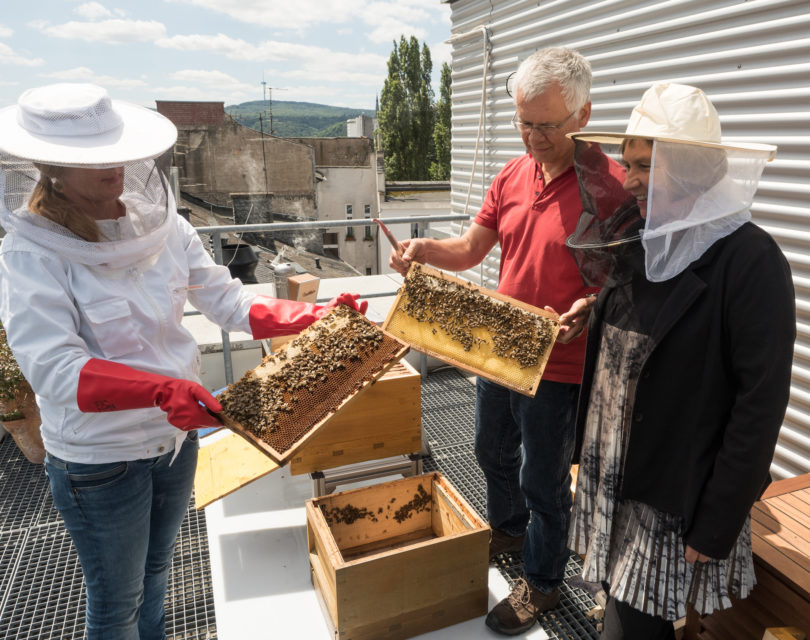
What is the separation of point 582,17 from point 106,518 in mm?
4252

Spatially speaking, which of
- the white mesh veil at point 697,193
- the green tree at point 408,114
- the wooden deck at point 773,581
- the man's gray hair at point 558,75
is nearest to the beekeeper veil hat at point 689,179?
the white mesh veil at point 697,193

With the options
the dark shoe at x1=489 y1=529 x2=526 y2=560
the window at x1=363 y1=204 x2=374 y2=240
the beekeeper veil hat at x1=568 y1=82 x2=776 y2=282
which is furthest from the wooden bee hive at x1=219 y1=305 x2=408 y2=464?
the window at x1=363 y1=204 x2=374 y2=240

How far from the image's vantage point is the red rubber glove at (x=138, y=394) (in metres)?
1.42

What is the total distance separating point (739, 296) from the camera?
1387 millimetres

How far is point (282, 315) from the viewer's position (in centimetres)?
216

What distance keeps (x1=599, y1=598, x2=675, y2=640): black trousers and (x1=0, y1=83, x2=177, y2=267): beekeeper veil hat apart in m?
1.82

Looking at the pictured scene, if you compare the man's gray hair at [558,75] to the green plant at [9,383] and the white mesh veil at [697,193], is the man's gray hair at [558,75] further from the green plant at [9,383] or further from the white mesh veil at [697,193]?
the green plant at [9,383]

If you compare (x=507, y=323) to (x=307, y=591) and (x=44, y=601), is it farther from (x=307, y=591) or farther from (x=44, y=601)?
(x=44, y=601)

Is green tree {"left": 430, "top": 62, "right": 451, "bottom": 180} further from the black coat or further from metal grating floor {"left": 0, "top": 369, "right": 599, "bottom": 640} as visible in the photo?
the black coat

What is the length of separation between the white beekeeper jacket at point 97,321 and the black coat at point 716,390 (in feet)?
4.74

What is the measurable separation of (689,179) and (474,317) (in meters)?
1.05

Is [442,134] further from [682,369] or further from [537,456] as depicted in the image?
[682,369]

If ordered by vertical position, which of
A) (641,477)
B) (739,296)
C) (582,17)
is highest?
(582,17)

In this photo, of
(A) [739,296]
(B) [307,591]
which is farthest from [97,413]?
(A) [739,296]
